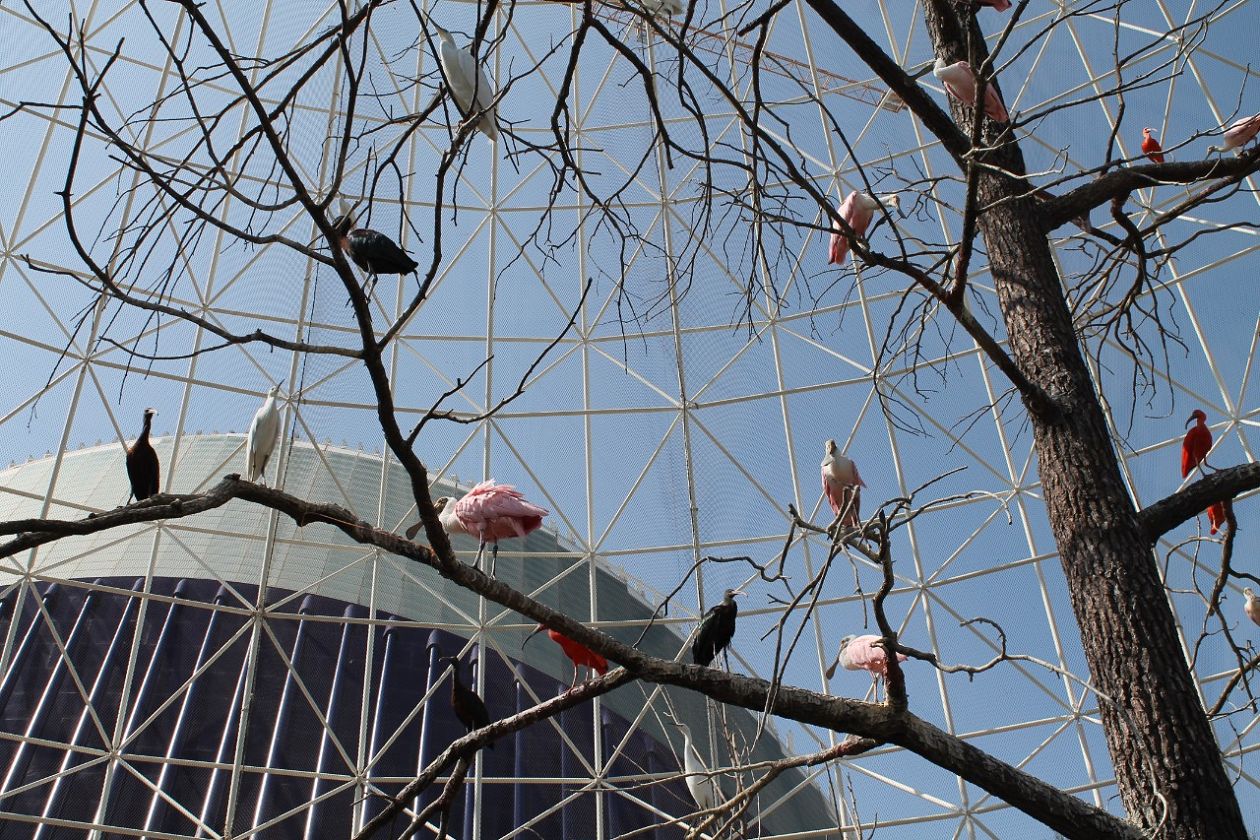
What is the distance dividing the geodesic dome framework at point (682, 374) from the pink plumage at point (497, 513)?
4224 millimetres

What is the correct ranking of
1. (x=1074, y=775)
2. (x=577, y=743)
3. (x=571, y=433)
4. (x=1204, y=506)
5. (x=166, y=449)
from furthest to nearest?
(x=166, y=449) → (x=571, y=433) → (x=577, y=743) → (x=1074, y=775) → (x=1204, y=506)

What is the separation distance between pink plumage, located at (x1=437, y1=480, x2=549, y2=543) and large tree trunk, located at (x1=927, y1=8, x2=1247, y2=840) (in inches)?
156

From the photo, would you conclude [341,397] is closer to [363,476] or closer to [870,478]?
[363,476]

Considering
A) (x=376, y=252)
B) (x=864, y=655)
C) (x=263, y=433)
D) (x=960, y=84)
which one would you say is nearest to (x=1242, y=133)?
(x=960, y=84)

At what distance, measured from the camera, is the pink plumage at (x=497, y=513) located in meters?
8.41

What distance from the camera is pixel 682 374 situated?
582 inches

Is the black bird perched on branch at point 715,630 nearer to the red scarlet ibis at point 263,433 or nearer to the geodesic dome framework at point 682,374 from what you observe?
the geodesic dome framework at point 682,374

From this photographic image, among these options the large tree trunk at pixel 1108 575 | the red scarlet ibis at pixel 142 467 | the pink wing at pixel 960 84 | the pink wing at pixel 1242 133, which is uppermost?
the pink wing at pixel 1242 133

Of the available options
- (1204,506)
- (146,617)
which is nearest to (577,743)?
(146,617)

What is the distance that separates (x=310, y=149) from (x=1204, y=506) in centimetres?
1248

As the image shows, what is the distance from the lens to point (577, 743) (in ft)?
45.2

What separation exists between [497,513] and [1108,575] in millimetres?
4739

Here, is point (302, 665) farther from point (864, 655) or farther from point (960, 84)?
point (960, 84)

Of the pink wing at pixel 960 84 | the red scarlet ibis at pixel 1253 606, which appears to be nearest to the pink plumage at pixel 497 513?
the pink wing at pixel 960 84
